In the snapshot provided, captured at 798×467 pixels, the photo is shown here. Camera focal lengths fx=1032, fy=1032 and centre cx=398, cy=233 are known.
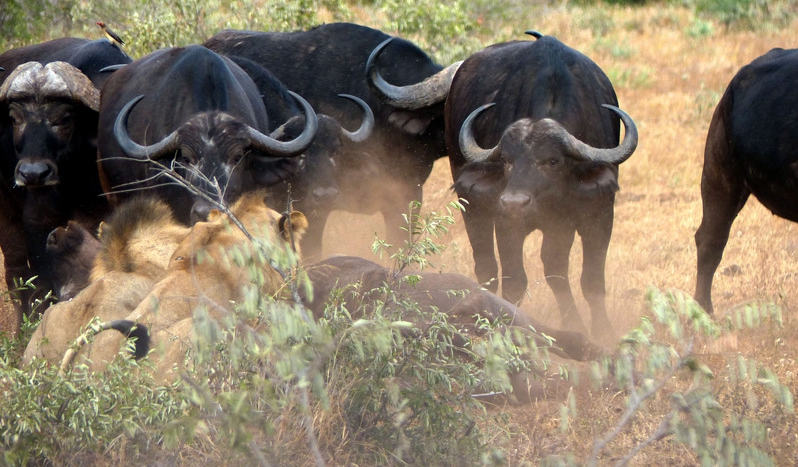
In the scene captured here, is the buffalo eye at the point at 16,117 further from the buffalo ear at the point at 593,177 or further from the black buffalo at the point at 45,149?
the buffalo ear at the point at 593,177

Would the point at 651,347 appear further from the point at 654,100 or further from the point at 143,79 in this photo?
the point at 654,100

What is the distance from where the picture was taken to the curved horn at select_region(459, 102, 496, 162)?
7.15 m

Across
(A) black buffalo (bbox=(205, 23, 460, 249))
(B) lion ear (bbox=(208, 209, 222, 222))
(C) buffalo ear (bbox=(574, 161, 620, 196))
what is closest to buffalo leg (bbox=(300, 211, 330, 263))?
(A) black buffalo (bbox=(205, 23, 460, 249))

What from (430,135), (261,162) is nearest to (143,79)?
(261,162)

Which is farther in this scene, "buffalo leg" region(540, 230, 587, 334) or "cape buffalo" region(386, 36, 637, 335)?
"buffalo leg" region(540, 230, 587, 334)

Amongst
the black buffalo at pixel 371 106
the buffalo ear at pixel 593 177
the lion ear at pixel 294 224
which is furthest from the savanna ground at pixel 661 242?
the buffalo ear at pixel 593 177

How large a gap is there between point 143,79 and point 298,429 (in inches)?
162

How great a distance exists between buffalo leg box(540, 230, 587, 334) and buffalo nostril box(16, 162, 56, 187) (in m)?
3.50

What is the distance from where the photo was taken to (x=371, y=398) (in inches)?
163

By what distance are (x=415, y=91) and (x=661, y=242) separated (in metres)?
2.74

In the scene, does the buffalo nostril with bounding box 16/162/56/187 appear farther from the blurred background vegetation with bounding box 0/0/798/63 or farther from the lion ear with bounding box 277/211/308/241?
the blurred background vegetation with bounding box 0/0/798/63

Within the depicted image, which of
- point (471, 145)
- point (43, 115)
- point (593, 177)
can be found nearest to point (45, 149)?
point (43, 115)

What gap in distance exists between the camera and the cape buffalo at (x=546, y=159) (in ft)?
22.5

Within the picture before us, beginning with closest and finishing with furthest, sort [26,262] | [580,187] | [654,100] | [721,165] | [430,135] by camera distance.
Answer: [580,187], [721,165], [26,262], [430,135], [654,100]
